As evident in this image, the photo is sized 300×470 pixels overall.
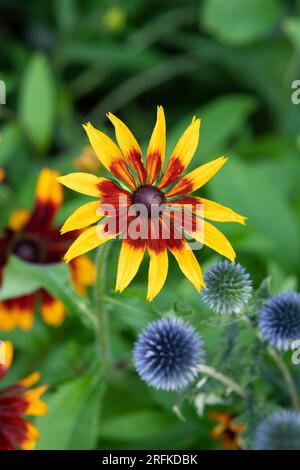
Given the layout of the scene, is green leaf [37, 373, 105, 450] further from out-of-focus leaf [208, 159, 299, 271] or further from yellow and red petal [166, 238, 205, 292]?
out-of-focus leaf [208, 159, 299, 271]

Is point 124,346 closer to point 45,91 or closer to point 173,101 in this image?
point 45,91

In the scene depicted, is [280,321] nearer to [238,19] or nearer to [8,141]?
[8,141]

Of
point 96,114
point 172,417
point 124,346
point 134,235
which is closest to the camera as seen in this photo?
point 134,235

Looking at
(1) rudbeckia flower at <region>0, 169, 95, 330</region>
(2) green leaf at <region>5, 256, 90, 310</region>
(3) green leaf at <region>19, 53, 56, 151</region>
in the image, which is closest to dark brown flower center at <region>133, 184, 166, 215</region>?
(2) green leaf at <region>5, 256, 90, 310</region>
